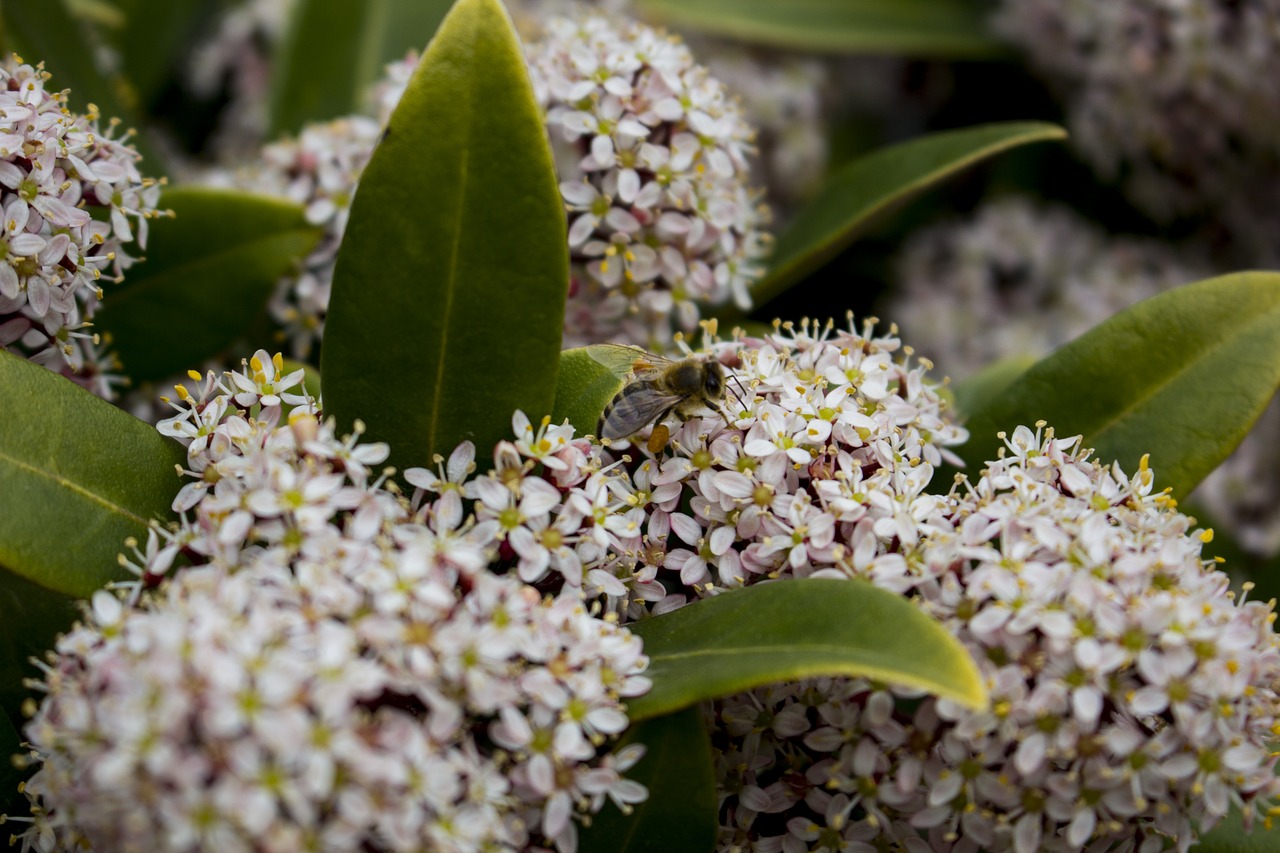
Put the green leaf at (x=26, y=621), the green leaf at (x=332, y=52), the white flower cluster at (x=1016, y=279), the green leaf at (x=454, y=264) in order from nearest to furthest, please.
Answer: the green leaf at (x=454, y=264), the green leaf at (x=26, y=621), the green leaf at (x=332, y=52), the white flower cluster at (x=1016, y=279)

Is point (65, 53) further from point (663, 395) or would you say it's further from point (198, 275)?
point (663, 395)

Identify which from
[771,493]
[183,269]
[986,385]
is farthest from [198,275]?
[986,385]

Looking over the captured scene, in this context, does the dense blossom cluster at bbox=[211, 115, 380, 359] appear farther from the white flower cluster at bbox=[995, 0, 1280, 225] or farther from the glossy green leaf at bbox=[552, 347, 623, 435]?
the white flower cluster at bbox=[995, 0, 1280, 225]

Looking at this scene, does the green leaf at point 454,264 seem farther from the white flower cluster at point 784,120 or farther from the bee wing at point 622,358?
the white flower cluster at point 784,120

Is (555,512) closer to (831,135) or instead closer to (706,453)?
(706,453)

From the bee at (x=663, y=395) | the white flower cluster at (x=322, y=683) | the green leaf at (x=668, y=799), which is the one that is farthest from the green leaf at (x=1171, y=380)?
the white flower cluster at (x=322, y=683)
